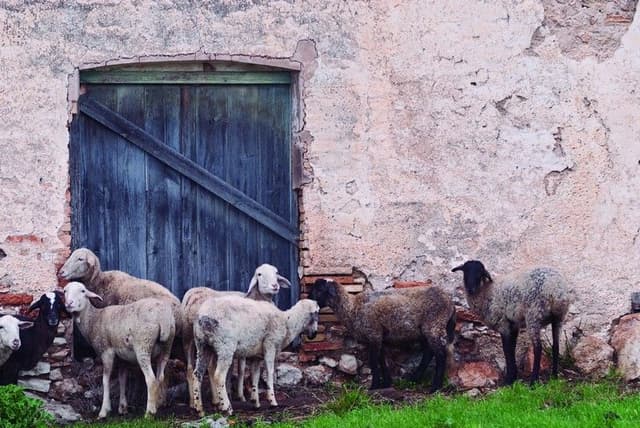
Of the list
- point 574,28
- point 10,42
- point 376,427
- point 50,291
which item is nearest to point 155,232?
point 50,291

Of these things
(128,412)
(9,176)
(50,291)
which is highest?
(9,176)

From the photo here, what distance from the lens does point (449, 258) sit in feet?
38.4

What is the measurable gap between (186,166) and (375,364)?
2.50 metres

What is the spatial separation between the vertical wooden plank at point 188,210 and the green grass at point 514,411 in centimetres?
202

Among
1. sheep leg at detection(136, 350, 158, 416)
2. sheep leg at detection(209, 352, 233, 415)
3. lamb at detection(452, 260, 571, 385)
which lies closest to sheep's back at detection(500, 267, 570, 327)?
lamb at detection(452, 260, 571, 385)

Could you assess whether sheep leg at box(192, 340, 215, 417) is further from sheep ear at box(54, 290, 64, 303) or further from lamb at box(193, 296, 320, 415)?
sheep ear at box(54, 290, 64, 303)

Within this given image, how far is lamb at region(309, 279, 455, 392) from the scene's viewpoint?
36.2 ft

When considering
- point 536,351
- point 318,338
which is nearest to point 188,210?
point 318,338

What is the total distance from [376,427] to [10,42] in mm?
4719

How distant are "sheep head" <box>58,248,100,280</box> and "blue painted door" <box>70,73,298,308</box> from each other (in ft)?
1.24

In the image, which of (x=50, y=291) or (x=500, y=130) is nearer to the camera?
(x=50, y=291)

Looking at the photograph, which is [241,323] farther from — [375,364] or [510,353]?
[510,353]

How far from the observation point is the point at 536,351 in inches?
424

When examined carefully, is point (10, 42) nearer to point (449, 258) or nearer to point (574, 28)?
point (449, 258)
